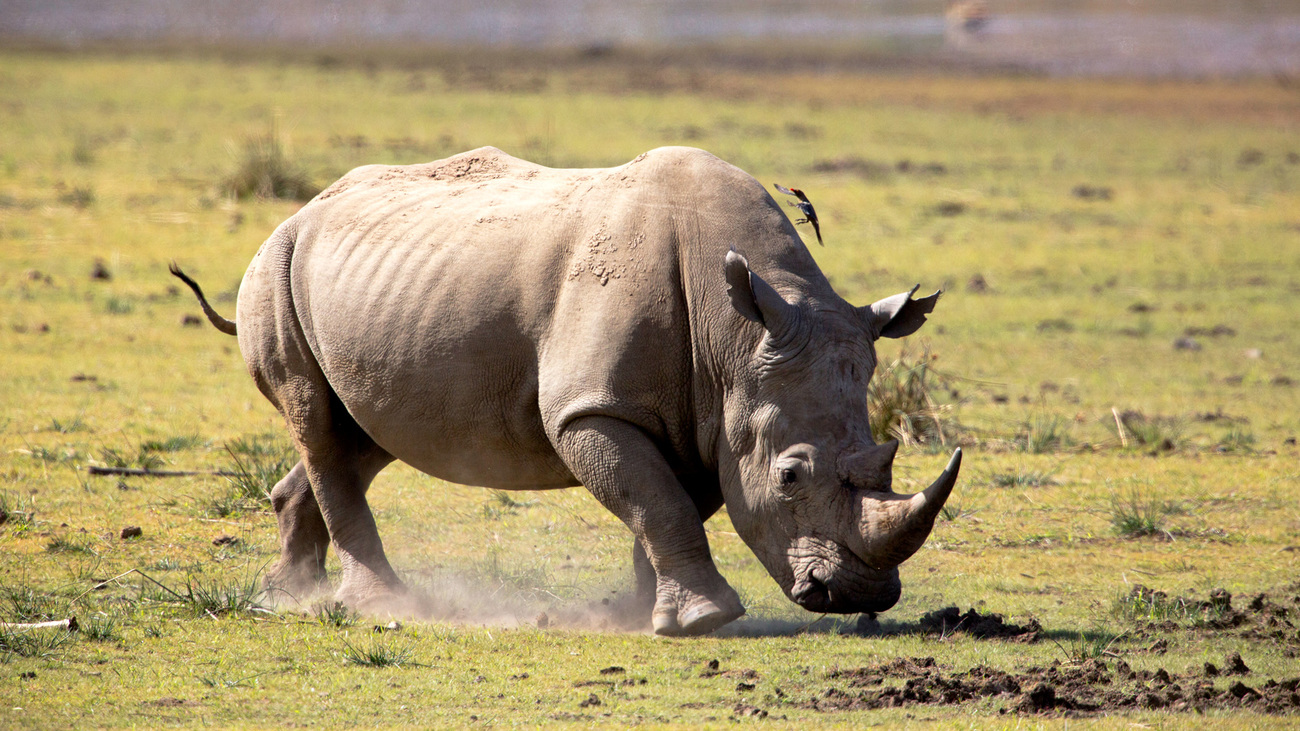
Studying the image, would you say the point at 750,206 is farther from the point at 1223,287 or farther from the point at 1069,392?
the point at 1223,287

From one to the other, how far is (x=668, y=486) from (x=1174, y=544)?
3.09m

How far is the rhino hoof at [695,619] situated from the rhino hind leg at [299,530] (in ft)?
5.55

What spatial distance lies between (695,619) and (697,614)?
20mm

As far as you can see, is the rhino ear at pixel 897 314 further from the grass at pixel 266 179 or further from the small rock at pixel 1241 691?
the grass at pixel 266 179

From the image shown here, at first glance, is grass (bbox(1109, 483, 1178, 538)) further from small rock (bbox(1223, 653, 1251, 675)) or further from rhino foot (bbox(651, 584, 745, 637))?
rhino foot (bbox(651, 584, 745, 637))

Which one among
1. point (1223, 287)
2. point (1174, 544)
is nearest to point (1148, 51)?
point (1223, 287)

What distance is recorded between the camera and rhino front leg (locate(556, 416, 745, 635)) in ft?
18.1

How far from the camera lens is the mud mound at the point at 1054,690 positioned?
16.1 feet

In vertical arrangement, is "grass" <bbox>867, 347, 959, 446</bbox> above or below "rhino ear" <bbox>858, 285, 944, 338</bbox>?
below

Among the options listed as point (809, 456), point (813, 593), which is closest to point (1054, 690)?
point (813, 593)

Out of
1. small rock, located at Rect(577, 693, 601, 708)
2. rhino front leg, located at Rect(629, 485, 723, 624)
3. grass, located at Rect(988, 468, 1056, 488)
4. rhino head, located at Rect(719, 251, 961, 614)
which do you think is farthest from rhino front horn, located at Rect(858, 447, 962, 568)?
grass, located at Rect(988, 468, 1056, 488)

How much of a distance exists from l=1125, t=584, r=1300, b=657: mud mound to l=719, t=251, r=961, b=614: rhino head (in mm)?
1283

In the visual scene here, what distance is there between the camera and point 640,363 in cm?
552

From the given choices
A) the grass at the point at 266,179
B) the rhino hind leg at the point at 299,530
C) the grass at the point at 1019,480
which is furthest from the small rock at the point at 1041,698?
the grass at the point at 266,179
